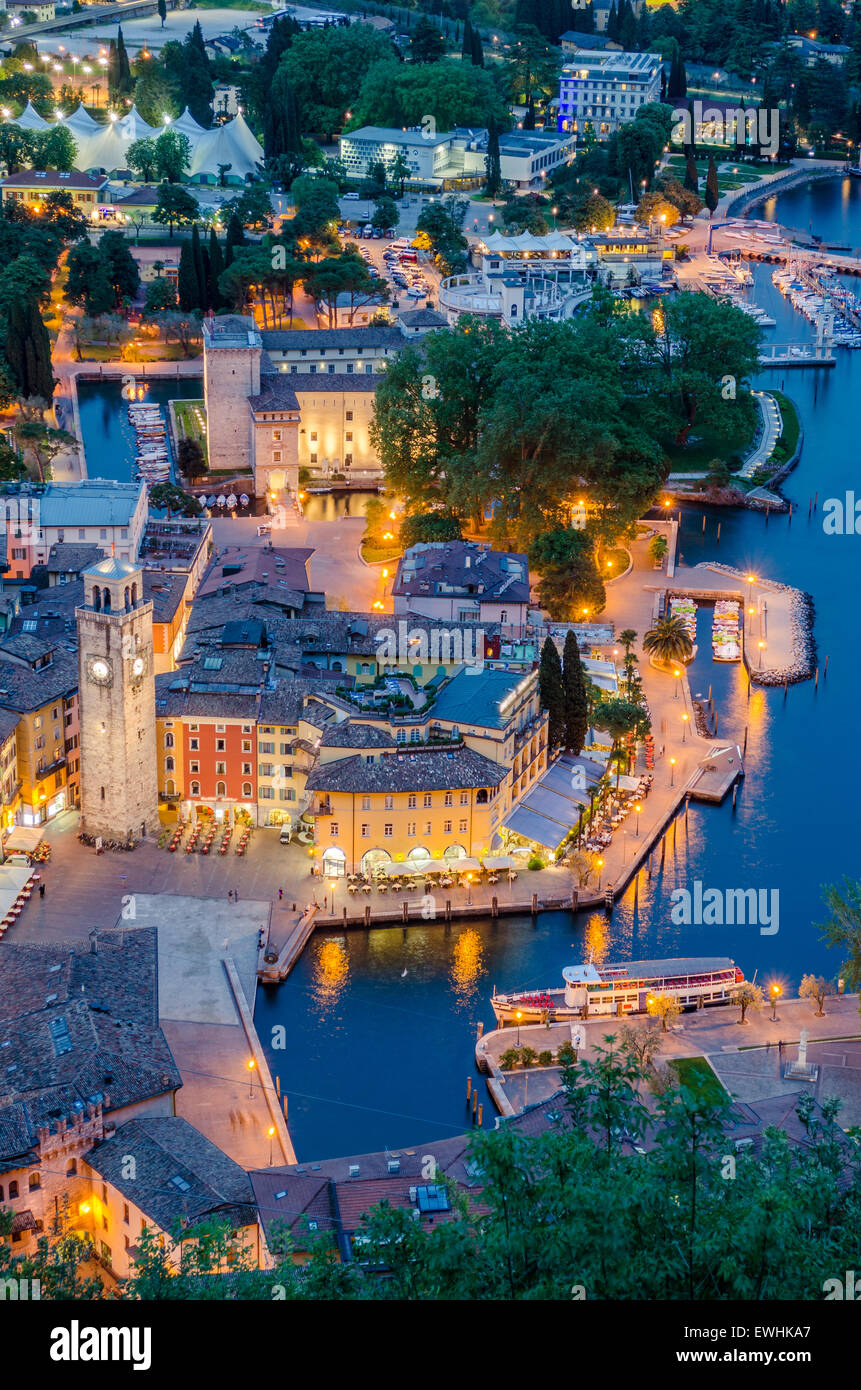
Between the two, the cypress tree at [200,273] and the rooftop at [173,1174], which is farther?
the cypress tree at [200,273]

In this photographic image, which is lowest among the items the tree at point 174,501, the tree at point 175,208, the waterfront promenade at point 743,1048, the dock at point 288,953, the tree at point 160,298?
the waterfront promenade at point 743,1048

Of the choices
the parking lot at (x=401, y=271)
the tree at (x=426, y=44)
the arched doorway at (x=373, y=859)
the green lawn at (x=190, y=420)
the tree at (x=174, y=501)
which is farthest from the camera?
the tree at (x=426, y=44)

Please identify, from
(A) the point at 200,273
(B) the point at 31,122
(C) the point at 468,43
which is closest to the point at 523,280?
(A) the point at 200,273

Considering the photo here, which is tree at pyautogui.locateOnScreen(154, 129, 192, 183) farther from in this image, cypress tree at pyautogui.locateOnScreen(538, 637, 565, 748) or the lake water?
cypress tree at pyautogui.locateOnScreen(538, 637, 565, 748)

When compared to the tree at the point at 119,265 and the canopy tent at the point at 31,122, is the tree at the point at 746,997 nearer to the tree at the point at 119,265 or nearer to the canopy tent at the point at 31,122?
the tree at the point at 119,265

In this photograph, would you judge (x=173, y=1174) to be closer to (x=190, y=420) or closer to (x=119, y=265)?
(x=190, y=420)

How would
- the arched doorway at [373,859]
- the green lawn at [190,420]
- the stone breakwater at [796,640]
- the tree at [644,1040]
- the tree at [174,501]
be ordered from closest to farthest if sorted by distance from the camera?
the tree at [644,1040] < the arched doorway at [373,859] < the stone breakwater at [796,640] < the tree at [174,501] < the green lawn at [190,420]

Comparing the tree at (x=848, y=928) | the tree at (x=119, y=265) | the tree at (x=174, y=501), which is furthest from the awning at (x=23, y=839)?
the tree at (x=119, y=265)
